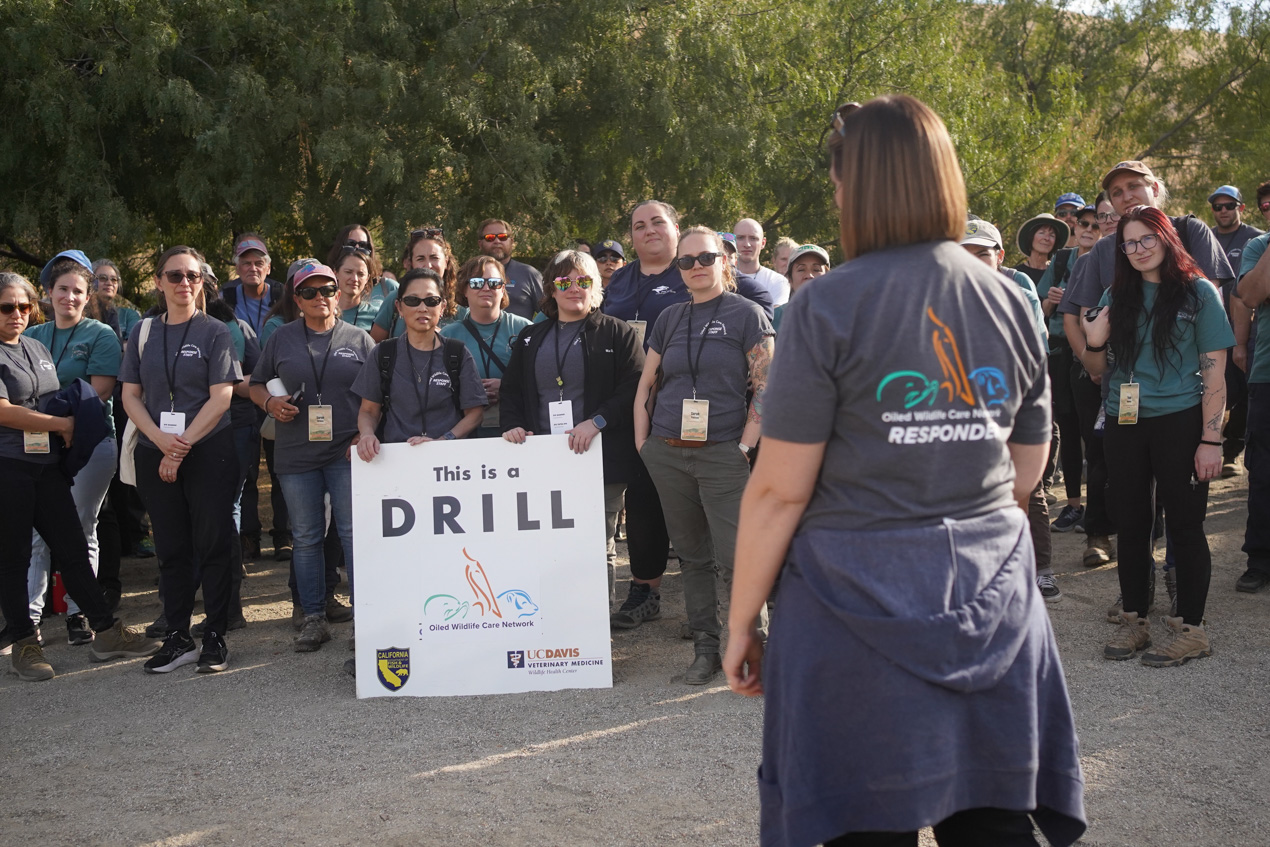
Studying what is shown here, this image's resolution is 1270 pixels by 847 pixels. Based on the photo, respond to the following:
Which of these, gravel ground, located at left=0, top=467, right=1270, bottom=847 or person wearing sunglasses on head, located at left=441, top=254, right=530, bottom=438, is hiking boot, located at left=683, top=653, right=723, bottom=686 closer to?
gravel ground, located at left=0, top=467, right=1270, bottom=847

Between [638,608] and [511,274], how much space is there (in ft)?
9.03

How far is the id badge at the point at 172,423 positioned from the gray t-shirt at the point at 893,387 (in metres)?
4.43

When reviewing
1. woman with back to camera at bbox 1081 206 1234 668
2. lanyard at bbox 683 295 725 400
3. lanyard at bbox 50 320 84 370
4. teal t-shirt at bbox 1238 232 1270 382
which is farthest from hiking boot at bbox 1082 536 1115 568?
lanyard at bbox 50 320 84 370

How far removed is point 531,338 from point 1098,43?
19.5 m

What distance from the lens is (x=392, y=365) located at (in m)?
5.75

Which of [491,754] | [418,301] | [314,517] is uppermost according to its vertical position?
[418,301]

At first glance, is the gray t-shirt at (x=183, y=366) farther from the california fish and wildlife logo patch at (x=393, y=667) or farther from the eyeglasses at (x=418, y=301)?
the california fish and wildlife logo patch at (x=393, y=667)

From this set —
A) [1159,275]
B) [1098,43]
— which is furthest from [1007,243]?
[1159,275]

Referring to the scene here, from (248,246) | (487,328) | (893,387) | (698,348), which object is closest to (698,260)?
(698,348)

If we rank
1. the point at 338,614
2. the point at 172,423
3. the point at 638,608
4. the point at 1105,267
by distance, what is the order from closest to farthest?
1. the point at 1105,267
2. the point at 172,423
3. the point at 638,608
4. the point at 338,614

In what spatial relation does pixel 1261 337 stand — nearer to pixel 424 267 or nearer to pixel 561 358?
pixel 561 358

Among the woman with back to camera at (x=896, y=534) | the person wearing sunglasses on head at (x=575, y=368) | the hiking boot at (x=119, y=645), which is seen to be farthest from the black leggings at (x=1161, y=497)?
the hiking boot at (x=119, y=645)

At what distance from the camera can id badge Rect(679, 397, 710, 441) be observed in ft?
16.8

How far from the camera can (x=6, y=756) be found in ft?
15.2
